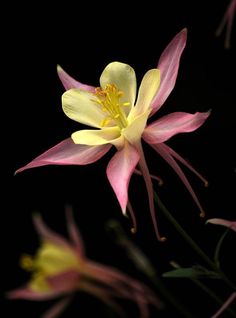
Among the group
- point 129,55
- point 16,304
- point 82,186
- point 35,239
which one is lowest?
point 16,304

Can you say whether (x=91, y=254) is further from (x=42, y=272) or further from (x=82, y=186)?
(x=42, y=272)

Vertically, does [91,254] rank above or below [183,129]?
below

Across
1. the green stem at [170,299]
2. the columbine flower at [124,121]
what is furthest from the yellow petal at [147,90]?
the green stem at [170,299]

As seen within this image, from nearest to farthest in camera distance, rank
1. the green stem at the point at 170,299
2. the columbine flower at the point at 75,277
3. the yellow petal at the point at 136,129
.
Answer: the yellow petal at the point at 136,129 < the green stem at the point at 170,299 < the columbine flower at the point at 75,277

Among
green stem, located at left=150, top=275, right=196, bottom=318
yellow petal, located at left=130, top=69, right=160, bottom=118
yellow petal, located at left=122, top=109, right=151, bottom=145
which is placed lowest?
green stem, located at left=150, top=275, right=196, bottom=318

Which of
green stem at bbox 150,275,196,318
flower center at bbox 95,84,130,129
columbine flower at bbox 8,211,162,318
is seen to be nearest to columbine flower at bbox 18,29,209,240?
flower center at bbox 95,84,130,129

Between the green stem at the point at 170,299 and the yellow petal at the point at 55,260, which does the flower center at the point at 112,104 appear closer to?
the green stem at the point at 170,299

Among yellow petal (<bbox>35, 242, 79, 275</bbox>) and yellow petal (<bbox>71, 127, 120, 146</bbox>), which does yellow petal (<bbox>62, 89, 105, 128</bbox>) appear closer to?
yellow petal (<bbox>71, 127, 120, 146</bbox>)

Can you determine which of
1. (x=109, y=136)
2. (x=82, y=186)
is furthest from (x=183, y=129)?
(x=82, y=186)
